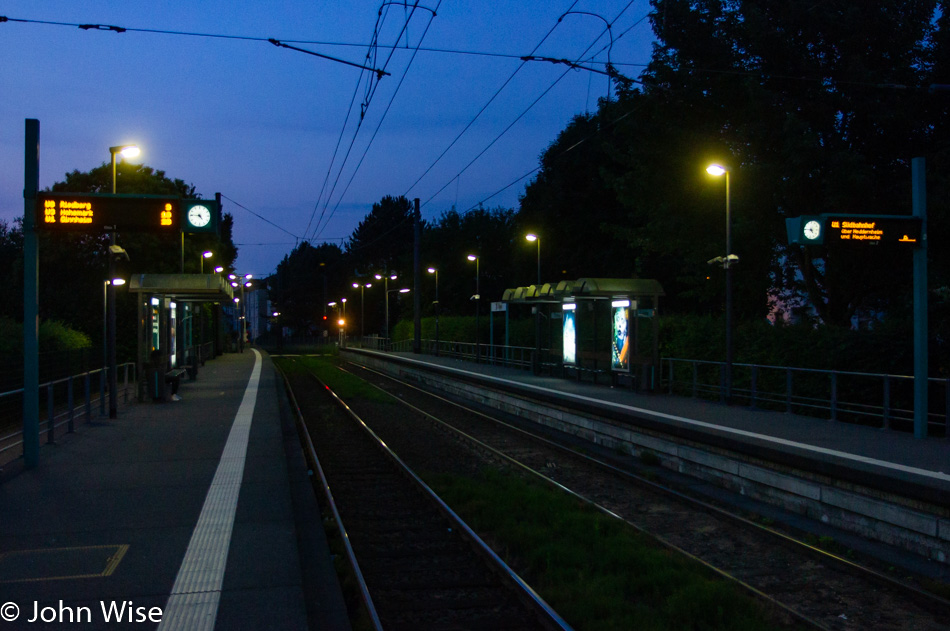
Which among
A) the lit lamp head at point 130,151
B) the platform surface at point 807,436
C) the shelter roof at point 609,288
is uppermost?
the lit lamp head at point 130,151

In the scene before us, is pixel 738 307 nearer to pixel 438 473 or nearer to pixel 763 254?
pixel 763 254

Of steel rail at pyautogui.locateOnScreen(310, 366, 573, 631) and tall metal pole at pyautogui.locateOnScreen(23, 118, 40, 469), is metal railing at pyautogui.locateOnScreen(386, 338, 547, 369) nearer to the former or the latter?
steel rail at pyautogui.locateOnScreen(310, 366, 573, 631)

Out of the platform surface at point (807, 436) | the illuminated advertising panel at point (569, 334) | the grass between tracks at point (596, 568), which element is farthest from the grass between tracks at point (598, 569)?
the illuminated advertising panel at point (569, 334)

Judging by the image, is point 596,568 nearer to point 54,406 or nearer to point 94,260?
point 54,406

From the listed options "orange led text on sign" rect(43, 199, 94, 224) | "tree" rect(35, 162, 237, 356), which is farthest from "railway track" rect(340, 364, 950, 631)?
"tree" rect(35, 162, 237, 356)

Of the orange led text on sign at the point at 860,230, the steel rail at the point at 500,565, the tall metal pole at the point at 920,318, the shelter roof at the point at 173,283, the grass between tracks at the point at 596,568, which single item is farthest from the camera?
the shelter roof at the point at 173,283

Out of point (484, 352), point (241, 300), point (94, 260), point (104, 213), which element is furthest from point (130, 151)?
point (241, 300)

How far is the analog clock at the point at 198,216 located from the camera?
452 inches

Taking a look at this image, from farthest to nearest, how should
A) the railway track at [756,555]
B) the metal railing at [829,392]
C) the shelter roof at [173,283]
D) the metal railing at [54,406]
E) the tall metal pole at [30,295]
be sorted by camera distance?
the shelter roof at [173,283], the metal railing at [829,392], the metal railing at [54,406], the tall metal pole at [30,295], the railway track at [756,555]

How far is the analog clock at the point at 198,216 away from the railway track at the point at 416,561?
371 cm

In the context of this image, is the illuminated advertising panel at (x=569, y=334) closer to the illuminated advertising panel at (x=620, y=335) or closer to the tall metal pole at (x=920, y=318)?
the illuminated advertising panel at (x=620, y=335)

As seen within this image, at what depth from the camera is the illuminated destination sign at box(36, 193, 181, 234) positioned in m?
10.1

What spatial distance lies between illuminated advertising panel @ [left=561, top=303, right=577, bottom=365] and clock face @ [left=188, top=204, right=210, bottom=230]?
13.6 meters

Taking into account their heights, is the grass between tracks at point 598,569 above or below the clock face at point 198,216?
below
